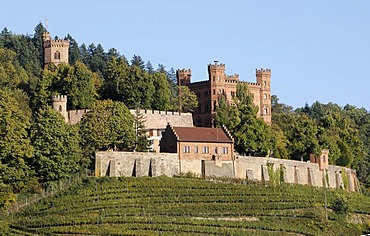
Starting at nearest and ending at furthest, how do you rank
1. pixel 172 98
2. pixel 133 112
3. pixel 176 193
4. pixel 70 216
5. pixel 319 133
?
pixel 70 216 < pixel 176 193 < pixel 133 112 < pixel 319 133 < pixel 172 98

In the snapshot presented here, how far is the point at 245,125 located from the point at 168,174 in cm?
1031

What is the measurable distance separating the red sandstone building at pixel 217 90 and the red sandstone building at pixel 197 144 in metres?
12.3

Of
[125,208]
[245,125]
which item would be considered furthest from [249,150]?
A: [125,208]

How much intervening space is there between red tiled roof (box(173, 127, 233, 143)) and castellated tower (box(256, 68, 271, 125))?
1871 cm

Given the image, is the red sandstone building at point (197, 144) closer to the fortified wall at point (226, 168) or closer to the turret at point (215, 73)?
the fortified wall at point (226, 168)

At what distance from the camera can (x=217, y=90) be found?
8425 centimetres

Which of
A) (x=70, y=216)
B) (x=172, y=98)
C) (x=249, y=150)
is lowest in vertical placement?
(x=70, y=216)

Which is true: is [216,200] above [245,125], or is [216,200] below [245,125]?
below

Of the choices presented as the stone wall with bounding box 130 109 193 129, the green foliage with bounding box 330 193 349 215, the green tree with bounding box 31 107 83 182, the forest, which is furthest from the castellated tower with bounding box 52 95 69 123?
the green foliage with bounding box 330 193 349 215

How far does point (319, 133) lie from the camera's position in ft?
259

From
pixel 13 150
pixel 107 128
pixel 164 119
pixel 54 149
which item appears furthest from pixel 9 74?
pixel 13 150

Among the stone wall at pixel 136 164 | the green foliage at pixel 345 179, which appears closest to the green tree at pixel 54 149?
the stone wall at pixel 136 164

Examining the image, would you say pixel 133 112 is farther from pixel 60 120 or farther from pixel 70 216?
pixel 70 216

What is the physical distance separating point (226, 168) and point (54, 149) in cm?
1311
